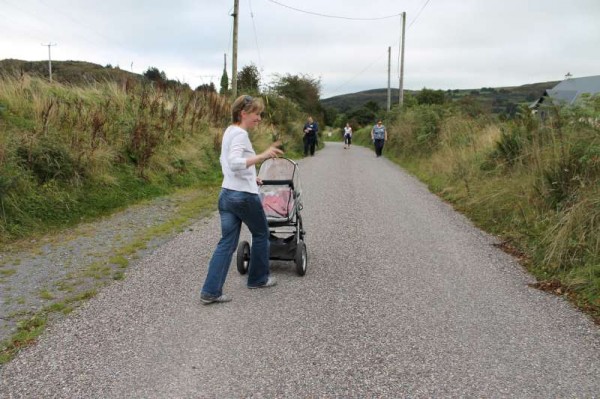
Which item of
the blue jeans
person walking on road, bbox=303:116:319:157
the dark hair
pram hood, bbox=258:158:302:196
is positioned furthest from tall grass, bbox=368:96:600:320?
person walking on road, bbox=303:116:319:157

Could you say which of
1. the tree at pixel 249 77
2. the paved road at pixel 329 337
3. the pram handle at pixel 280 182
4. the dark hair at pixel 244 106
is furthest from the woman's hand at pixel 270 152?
the tree at pixel 249 77

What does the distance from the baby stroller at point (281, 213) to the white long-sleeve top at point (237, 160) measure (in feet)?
3.24

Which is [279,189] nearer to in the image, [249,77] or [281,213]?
[281,213]

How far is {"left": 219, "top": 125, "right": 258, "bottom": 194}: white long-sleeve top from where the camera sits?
15.4 ft

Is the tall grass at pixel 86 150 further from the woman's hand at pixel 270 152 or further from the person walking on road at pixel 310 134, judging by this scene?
the person walking on road at pixel 310 134

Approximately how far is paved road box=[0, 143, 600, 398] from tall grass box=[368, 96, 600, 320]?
0.47m

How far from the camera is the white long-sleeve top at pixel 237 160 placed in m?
4.68

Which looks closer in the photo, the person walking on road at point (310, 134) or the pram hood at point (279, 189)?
the pram hood at point (279, 189)

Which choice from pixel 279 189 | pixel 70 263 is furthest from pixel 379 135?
pixel 70 263

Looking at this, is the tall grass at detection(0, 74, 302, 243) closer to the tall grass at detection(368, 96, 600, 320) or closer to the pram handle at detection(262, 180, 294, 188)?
the pram handle at detection(262, 180, 294, 188)

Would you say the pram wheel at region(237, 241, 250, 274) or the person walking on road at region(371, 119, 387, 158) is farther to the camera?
the person walking on road at region(371, 119, 387, 158)

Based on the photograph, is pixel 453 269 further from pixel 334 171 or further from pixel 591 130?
pixel 334 171

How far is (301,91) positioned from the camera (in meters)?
45.6

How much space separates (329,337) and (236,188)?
169 cm
